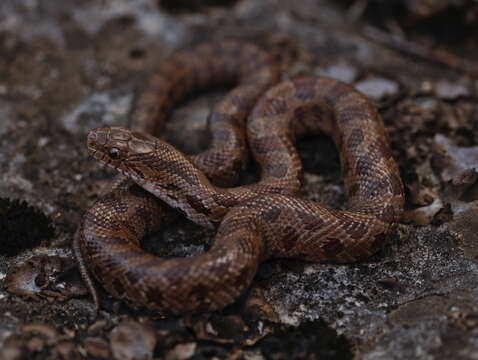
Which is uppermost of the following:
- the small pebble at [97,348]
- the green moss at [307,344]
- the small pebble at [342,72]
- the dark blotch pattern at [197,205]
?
the small pebble at [342,72]

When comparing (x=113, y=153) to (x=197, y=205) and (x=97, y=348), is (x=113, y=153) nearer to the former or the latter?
(x=197, y=205)

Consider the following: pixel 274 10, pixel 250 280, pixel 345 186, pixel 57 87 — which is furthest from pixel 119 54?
pixel 250 280

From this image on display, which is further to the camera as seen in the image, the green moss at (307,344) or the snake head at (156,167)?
the snake head at (156,167)

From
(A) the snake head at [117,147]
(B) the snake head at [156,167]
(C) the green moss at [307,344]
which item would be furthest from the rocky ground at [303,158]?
(A) the snake head at [117,147]

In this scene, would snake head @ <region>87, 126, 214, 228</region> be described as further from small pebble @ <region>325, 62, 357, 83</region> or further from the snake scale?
small pebble @ <region>325, 62, 357, 83</region>

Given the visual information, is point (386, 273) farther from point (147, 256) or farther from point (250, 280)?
point (147, 256)

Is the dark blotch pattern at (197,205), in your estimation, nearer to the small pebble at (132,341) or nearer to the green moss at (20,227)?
the small pebble at (132,341)

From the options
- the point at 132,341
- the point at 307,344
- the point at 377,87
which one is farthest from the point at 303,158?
the point at 132,341
